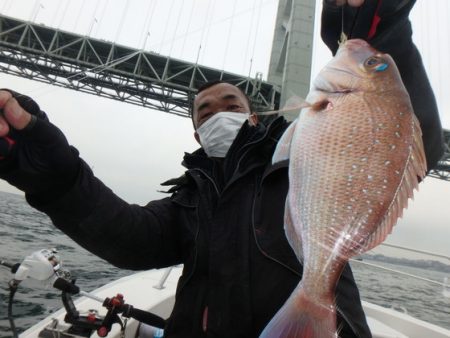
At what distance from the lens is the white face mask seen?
1833 millimetres

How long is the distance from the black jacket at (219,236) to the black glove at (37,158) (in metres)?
0.06

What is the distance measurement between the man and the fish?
24 centimetres

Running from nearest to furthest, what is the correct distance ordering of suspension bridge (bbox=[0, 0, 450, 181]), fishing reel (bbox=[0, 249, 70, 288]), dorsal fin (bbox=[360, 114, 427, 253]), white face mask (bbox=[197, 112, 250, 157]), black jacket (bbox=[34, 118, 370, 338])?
dorsal fin (bbox=[360, 114, 427, 253]), black jacket (bbox=[34, 118, 370, 338]), white face mask (bbox=[197, 112, 250, 157]), fishing reel (bbox=[0, 249, 70, 288]), suspension bridge (bbox=[0, 0, 450, 181])

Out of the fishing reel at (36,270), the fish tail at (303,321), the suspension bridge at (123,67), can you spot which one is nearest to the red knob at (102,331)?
the fishing reel at (36,270)

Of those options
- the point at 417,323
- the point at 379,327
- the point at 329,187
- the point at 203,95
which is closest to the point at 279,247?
the point at 329,187

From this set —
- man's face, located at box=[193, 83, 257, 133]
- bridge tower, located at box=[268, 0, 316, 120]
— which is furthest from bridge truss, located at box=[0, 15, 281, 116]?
man's face, located at box=[193, 83, 257, 133]

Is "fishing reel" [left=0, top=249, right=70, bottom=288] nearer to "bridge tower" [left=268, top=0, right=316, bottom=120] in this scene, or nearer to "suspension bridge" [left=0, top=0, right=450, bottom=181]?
"bridge tower" [left=268, top=0, right=316, bottom=120]

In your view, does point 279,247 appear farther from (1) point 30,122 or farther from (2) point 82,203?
(1) point 30,122

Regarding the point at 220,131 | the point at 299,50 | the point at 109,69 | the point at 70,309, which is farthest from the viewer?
the point at 109,69

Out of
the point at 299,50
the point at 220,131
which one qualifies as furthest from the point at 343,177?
the point at 299,50

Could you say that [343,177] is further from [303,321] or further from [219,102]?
[219,102]

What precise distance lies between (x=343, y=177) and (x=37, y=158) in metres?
1.03

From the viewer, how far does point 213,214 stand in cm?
148

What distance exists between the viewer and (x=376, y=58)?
1.11m
